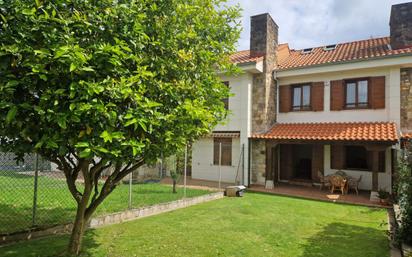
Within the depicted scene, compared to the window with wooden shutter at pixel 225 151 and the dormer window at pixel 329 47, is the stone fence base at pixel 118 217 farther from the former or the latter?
the dormer window at pixel 329 47

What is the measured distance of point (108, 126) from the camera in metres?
3.82

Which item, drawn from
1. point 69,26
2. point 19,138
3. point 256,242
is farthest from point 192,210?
point 69,26

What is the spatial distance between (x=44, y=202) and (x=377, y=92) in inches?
654

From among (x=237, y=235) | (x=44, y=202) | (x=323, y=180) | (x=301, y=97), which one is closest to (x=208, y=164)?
(x=323, y=180)

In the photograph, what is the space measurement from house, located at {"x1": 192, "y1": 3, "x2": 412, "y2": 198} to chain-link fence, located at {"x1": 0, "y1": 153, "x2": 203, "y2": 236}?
514 centimetres

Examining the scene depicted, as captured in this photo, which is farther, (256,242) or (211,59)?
(256,242)

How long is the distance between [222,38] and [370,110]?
1250 cm

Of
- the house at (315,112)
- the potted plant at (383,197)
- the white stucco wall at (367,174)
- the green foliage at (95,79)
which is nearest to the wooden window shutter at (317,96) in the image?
the house at (315,112)

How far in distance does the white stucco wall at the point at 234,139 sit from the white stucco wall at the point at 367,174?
482 centimetres

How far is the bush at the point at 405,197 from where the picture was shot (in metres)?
6.45

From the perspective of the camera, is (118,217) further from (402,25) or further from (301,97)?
(402,25)

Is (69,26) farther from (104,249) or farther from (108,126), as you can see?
(104,249)

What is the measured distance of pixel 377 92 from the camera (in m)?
15.1

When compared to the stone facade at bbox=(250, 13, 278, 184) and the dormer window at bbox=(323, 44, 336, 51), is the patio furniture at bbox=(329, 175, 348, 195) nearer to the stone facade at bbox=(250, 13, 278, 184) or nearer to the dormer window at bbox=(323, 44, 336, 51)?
the stone facade at bbox=(250, 13, 278, 184)
